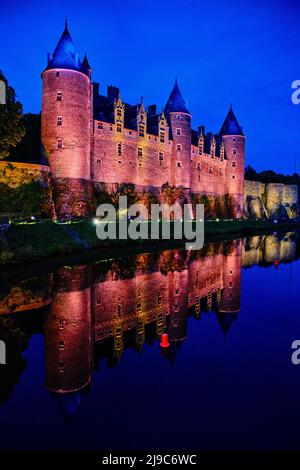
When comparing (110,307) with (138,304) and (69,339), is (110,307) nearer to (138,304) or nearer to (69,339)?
(138,304)

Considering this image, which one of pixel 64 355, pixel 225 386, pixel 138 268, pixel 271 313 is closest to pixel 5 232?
pixel 138 268

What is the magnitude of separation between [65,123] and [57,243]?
42.3 ft

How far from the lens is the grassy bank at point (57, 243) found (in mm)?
16878

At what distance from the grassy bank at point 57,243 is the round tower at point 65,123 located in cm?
380

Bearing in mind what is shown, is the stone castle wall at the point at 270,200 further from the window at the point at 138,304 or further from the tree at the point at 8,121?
the window at the point at 138,304

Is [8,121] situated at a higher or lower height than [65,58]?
lower

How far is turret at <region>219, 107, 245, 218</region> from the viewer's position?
5359 cm

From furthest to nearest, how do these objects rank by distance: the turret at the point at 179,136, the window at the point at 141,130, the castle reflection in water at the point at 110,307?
the turret at the point at 179,136 < the window at the point at 141,130 < the castle reflection in water at the point at 110,307

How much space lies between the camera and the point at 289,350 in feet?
25.5

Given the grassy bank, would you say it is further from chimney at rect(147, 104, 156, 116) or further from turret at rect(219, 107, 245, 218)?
turret at rect(219, 107, 245, 218)

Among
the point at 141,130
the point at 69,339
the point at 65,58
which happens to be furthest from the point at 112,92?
the point at 69,339

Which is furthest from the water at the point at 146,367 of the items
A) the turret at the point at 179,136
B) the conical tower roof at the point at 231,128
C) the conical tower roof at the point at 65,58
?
the conical tower roof at the point at 231,128

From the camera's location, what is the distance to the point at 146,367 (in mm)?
6762

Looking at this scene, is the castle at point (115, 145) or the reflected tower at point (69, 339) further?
the castle at point (115, 145)
